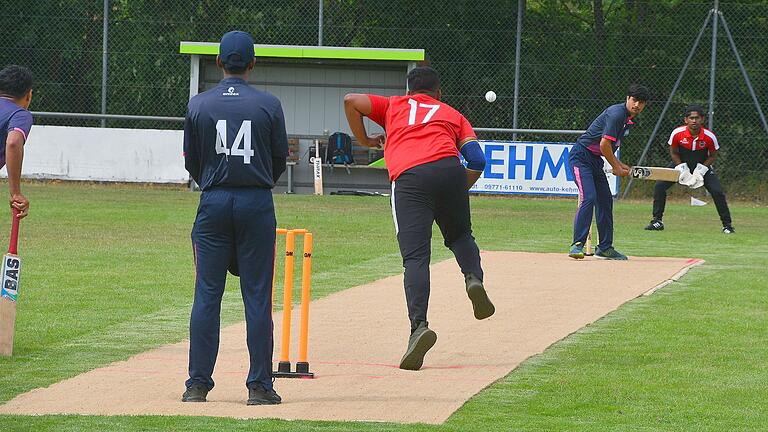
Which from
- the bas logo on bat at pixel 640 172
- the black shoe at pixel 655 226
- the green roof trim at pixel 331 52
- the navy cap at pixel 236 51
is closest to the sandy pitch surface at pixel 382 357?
the navy cap at pixel 236 51

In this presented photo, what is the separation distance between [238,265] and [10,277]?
2054 mm

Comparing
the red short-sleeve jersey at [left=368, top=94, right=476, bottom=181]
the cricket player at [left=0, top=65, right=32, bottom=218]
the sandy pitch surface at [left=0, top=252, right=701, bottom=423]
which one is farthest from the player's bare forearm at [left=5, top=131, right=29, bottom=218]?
the red short-sleeve jersey at [left=368, top=94, right=476, bottom=181]

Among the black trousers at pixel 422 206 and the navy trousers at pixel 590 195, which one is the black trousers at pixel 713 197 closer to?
the navy trousers at pixel 590 195

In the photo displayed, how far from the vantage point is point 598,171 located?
595 inches

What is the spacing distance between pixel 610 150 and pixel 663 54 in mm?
15055

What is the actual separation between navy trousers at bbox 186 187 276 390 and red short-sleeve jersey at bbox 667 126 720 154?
49.0 feet

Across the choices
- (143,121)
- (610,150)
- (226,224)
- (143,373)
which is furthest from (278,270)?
(143,121)

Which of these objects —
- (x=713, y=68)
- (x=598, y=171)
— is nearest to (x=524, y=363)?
(x=598, y=171)

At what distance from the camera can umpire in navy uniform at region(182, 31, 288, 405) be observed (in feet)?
22.8

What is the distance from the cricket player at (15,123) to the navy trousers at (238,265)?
1.73 m

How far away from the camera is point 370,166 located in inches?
1132

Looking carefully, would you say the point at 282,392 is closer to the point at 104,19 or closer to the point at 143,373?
the point at 143,373

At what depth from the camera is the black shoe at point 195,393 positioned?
6.95m

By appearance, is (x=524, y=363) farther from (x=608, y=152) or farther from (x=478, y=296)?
(x=608, y=152)
